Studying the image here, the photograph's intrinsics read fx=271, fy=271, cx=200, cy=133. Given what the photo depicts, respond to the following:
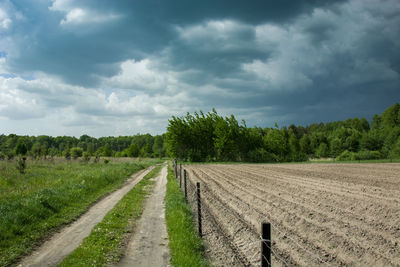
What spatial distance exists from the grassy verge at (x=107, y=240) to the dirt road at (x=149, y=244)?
296 millimetres

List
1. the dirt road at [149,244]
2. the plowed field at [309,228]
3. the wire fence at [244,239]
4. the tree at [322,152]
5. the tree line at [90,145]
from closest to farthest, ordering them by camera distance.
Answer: the dirt road at [149,244], the wire fence at [244,239], the plowed field at [309,228], the tree at [322,152], the tree line at [90,145]

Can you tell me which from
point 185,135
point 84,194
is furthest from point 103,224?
point 185,135

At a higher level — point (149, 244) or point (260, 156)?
point (260, 156)

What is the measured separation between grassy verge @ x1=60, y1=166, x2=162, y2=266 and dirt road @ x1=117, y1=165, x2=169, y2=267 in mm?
296

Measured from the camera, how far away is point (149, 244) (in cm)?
796

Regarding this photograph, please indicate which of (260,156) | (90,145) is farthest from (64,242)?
(90,145)

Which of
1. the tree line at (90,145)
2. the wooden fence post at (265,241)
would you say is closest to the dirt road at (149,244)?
the wooden fence post at (265,241)

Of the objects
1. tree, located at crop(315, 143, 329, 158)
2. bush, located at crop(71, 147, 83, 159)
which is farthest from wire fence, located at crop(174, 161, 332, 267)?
tree, located at crop(315, 143, 329, 158)

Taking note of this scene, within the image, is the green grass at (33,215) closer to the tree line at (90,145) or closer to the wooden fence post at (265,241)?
the wooden fence post at (265,241)

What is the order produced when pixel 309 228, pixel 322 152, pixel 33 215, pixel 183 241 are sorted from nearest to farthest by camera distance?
pixel 183 241, pixel 309 228, pixel 33 215, pixel 322 152

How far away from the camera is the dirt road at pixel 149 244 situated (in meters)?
6.74

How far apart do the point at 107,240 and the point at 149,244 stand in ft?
4.37

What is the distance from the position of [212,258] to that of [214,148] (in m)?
66.7

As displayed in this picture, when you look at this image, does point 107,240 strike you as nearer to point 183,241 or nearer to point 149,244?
point 149,244
